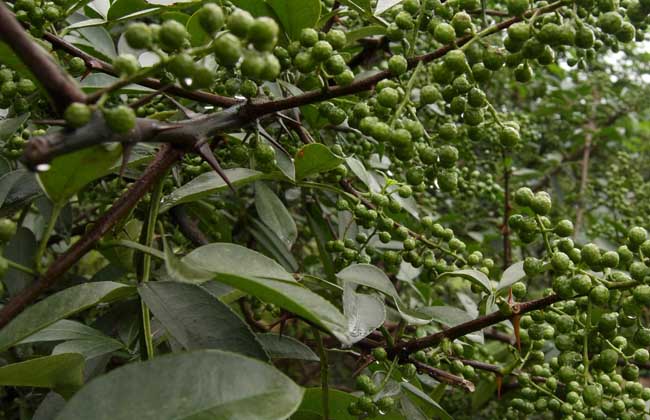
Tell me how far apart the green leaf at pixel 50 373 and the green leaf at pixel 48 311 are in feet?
0.15

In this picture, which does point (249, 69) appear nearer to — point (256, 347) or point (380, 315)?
point (256, 347)

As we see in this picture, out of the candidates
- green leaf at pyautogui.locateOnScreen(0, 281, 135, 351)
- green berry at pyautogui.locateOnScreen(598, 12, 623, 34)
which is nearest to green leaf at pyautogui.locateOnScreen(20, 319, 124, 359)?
green leaf at pyautogui.locateOnScreen(0, 281, 135, 351)

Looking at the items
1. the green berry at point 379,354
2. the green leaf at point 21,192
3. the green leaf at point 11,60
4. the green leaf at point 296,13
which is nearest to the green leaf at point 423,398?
the green berry at point 379,354

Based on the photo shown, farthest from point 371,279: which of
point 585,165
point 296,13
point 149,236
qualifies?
point 585,165

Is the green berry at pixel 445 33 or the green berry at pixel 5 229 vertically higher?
the green berry at pixel 445 33

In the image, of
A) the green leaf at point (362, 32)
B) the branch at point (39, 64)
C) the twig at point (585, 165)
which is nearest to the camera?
the branch at point (39, 64)

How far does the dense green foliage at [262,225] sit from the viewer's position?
85cm

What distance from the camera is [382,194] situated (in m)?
1.58

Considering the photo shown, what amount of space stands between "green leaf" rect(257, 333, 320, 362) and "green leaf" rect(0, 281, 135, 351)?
0.46 metres

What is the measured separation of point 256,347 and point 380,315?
11.4 inches

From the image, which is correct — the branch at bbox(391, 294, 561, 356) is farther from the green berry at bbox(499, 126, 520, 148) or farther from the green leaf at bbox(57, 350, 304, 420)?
the green leaf at bbox(57, 350, 304, 420)

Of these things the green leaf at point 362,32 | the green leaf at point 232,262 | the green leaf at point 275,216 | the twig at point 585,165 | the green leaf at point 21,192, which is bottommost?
the twig at point 585,165

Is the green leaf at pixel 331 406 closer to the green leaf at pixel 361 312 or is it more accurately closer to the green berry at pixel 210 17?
the green leaf at pixel 361 312

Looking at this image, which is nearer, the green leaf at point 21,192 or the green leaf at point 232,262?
the green leaf at point 232,262
